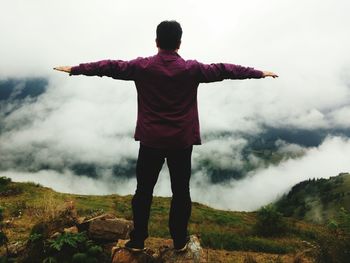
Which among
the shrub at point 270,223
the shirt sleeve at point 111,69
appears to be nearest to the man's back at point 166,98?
the shirt sleeve at point 111,69

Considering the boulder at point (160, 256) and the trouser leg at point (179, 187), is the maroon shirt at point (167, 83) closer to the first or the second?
the trouser leg at point (179, 187)

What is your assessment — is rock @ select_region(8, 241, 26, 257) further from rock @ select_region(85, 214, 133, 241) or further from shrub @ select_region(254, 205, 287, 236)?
shrub @ select_region(254, 205, 287, 236)

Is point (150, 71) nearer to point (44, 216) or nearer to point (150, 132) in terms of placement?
point (150, 132)

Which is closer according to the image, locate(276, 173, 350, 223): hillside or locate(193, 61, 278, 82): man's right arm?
locate(193, 61, 278, 82): man's right arm

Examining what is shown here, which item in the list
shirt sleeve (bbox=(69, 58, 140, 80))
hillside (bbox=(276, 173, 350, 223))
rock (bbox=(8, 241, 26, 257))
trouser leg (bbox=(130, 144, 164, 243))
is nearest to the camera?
shirt sleeve (bbox=(69, 58, 140, 80))

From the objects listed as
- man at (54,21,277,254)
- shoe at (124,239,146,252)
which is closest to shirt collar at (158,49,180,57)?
man at (54,21,277,254)

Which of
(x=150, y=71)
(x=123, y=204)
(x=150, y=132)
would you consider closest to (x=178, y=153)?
(x=150, y=132)

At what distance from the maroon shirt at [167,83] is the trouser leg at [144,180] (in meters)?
0.20

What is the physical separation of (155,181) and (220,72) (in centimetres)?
192

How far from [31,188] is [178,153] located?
80.3ft

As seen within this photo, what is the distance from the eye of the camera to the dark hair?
18.2 ft

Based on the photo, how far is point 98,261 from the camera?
22.4ft

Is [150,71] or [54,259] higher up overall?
[150,71]

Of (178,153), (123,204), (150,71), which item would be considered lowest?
(123,204)
